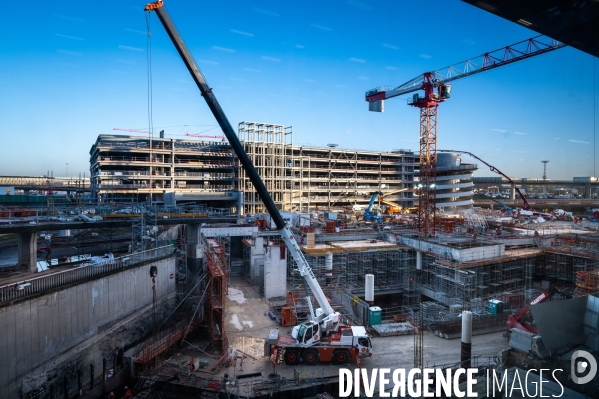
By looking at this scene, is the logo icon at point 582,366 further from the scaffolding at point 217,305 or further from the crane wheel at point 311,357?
the scaffolding at point 217,305

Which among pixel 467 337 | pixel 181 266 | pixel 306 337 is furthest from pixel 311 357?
pixel 181 266

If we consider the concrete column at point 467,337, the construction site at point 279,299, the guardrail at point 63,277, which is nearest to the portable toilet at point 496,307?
the construction site at point 279,299

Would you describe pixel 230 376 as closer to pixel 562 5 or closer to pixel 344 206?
pixel 562 5

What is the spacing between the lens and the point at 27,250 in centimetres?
1380

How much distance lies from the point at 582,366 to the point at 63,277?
10971 mm

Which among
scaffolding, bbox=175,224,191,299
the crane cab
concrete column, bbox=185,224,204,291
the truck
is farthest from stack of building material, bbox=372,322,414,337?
scaffolding, bbox=175,224,191,299

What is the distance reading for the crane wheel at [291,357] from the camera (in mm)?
→ 10195

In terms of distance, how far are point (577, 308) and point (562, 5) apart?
3.78m

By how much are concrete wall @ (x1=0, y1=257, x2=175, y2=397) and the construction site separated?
0.04 meters

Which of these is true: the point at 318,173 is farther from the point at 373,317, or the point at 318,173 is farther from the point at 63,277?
the point at 63,277

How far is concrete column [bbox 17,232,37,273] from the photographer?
13703mm

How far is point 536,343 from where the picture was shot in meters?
5.89

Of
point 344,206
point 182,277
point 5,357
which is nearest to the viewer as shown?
point 5,357

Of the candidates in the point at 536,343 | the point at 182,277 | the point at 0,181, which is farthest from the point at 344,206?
the point at 0,181
